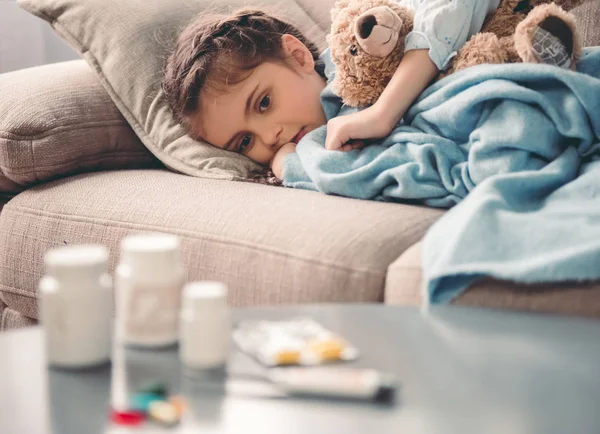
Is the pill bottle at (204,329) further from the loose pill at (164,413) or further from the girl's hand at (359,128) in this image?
the girl's hand at (359,128)

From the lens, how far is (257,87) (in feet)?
5.14

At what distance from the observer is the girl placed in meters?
1.44

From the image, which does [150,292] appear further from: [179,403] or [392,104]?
[392,104]

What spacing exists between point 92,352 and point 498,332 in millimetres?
373

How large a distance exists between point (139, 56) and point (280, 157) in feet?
1.23

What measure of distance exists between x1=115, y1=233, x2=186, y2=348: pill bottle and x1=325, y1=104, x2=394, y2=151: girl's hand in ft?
2.38

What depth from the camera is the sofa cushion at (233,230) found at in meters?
1.15

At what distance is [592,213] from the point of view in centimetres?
105

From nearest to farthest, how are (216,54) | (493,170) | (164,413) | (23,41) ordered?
(164,413) < (493,170) < (216,54) < (23,41)

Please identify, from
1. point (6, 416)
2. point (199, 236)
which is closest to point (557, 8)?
point (199, 236)

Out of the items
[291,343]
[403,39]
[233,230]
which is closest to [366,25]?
[403,39]

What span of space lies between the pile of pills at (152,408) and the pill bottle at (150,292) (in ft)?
0.30

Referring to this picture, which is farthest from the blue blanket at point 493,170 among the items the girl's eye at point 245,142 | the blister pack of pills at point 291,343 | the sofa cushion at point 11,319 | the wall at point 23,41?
the wall at point 23,41

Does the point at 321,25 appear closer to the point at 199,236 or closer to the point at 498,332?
the point at 199,236
